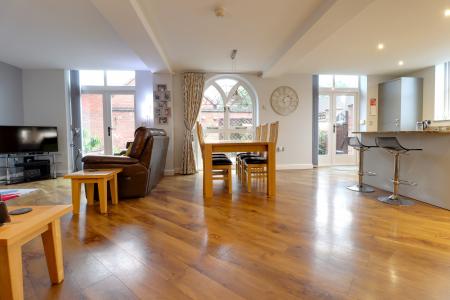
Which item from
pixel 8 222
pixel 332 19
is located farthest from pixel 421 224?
pixel 8 222

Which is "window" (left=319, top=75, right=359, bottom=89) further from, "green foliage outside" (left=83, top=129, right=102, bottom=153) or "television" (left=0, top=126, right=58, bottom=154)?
"television" (left=0, top=126, right=58, bottom=154)

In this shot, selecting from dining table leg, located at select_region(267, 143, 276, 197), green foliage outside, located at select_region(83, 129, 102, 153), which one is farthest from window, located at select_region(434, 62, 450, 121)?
green foliage outside, located at select_region(83, 129, 102, 153)

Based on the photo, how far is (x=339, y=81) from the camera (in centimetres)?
611

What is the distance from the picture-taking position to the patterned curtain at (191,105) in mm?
5265

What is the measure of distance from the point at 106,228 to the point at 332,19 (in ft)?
10.6

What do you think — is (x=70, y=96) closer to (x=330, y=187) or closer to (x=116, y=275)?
(x=116, y=275)

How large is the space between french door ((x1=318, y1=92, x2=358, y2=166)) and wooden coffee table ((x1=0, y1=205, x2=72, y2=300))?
19.2ft

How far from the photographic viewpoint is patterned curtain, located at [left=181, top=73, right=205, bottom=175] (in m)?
5.26

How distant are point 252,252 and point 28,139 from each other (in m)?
5.13

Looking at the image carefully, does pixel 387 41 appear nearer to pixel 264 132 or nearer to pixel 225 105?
pixel 264 132

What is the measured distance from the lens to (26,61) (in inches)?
182

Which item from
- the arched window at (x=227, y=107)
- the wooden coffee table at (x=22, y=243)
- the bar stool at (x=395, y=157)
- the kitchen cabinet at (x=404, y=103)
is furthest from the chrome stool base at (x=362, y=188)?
the wooden coffee table at (x=22, y=243)

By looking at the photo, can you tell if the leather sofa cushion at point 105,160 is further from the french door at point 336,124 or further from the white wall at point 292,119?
the french door at point 336,124

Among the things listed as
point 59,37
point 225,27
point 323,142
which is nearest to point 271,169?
point 225,27
